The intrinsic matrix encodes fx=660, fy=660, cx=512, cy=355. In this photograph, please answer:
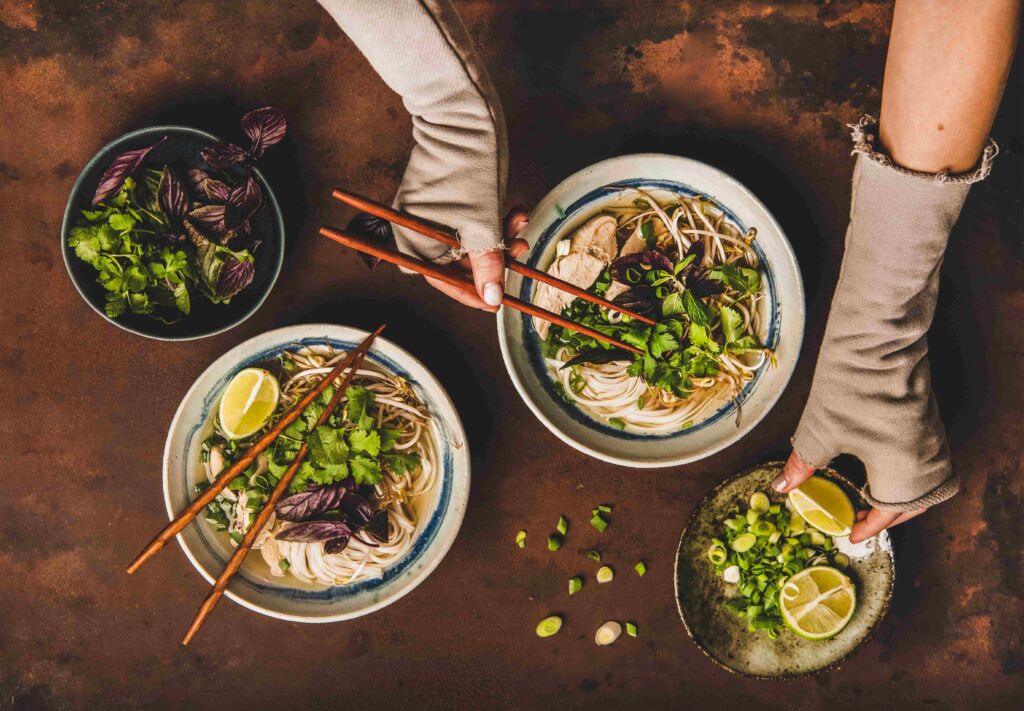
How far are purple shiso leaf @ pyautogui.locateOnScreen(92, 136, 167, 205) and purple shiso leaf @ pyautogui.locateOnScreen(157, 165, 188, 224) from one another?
9 centimetres

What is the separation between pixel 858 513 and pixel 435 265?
1.78 m

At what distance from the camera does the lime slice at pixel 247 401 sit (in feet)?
7.70

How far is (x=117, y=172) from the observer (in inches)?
88.8

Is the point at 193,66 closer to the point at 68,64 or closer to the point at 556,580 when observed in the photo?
the point at 68,64

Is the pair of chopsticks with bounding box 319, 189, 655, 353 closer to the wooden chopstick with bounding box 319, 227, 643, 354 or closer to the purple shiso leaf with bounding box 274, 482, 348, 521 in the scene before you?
the wooden chopstick with bounding box 319, 227, 643, 354

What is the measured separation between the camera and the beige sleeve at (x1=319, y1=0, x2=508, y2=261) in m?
1.85

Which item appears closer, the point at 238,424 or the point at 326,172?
the point at 238,424

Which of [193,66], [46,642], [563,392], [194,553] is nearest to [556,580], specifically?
[563,392]

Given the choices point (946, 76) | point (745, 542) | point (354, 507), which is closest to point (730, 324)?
point (745, 542)

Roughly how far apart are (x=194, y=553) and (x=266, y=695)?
28.9 inches

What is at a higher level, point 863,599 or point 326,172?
point 326,172

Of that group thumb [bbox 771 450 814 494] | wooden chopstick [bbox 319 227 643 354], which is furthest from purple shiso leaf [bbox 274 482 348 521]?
thumb [bbox 771 450 814 494]

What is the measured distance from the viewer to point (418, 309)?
2.58 metres

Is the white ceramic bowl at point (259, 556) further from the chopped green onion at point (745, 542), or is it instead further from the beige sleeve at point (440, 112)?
the chopped green onion at point (745, 542)
